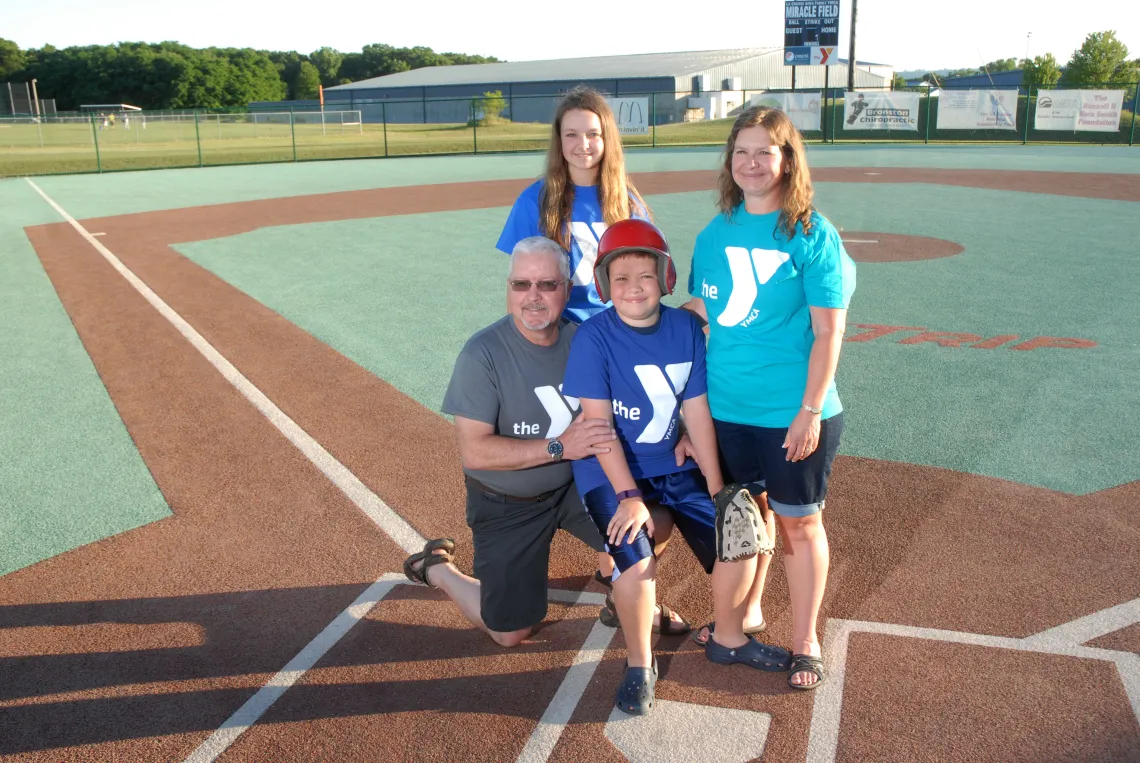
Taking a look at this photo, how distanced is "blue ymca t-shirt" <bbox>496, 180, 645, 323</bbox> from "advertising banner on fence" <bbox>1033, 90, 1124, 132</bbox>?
1385 inches

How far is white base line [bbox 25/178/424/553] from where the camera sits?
15.9 ft

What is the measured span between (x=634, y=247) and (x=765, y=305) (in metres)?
0.52

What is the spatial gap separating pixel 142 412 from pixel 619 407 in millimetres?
4656

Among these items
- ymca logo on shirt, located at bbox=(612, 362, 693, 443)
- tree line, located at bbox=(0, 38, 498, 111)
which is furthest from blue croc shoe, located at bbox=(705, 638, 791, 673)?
tree line, located at bbox=(0, 38, 498, 111)

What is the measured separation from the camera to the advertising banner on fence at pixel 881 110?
35656 millimetres

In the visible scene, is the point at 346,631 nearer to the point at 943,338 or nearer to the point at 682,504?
the point at 682,504

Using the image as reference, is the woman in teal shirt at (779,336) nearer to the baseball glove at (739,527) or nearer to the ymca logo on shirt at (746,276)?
the ymca logo on shirt at (746,276)

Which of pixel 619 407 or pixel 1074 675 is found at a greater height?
pixel 619 407

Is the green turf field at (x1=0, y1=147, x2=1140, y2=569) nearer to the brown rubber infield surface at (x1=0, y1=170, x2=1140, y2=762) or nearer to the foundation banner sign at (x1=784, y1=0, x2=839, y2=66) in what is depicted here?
the brown rubber infield surface at (x1=0, y1=170, x2=1140, y2=762)

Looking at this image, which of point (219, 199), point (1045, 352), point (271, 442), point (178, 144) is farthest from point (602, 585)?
point (178, 144)

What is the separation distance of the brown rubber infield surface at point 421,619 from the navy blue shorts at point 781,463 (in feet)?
2.24

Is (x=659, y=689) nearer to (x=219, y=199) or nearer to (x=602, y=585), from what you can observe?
(x=602, y=585)

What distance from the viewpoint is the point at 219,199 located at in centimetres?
2139

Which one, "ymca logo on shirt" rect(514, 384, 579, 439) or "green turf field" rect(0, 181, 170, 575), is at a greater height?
"ymca logo on shirt" rect(514, 384, 579, 439)
